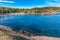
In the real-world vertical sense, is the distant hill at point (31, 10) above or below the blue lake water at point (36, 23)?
above

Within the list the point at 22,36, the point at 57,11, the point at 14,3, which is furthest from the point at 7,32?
the point at 57,11

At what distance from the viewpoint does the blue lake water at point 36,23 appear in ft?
13.9

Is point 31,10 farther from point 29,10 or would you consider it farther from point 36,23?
point 36,23

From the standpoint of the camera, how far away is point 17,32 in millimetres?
4332

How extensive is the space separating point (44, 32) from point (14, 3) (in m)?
1.08

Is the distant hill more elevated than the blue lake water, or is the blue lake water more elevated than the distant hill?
the distant hill

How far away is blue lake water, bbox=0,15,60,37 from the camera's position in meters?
4.25

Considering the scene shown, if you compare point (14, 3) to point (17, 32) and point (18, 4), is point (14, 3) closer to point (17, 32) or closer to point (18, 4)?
point (18, 4)

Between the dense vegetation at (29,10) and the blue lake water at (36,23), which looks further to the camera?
the dense vegetation at (29,10)

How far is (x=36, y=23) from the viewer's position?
432 cm

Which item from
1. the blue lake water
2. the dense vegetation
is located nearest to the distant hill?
the dense vegetation

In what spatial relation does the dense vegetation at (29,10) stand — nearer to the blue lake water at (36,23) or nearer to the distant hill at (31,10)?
the distant hill at (31,10)

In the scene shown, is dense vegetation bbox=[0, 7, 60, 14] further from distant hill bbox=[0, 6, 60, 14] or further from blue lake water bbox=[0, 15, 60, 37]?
blue lake water bbox=[0, 15, 60, 37]

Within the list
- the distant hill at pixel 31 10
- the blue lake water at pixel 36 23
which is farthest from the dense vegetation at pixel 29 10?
the blue lake water at pixel 36 23
